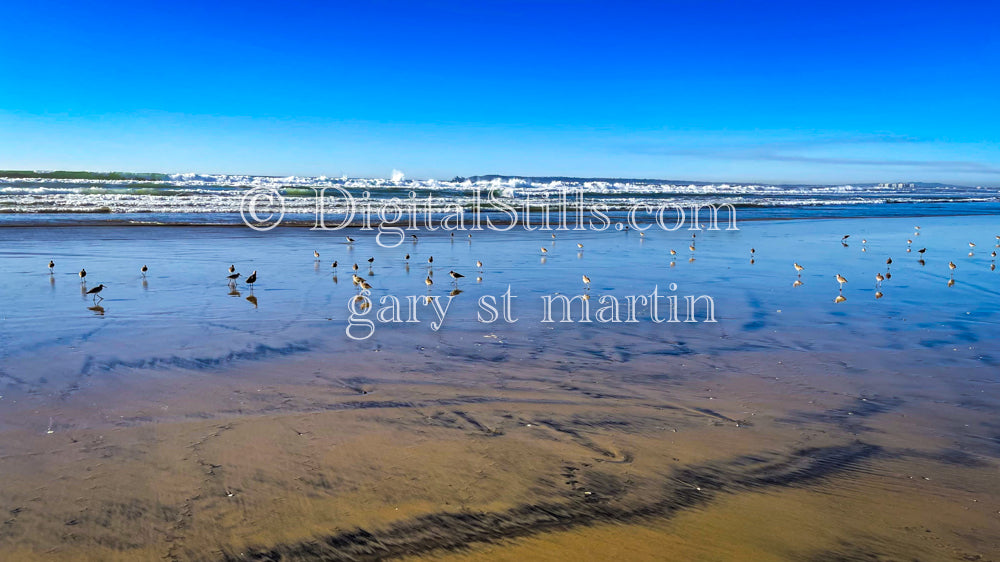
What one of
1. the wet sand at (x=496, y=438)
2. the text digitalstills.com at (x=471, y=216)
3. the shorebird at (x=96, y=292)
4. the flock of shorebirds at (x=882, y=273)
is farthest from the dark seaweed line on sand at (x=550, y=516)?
the text digitalstills.com at (x=471, y=216)

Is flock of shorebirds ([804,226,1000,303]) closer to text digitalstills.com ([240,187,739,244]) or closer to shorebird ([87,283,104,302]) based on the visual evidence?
text digitalstills.com ([240,187,739,244])

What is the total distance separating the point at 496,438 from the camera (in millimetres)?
5523

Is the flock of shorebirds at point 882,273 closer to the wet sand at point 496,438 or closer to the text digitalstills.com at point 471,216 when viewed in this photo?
the wet sand at point 496,438

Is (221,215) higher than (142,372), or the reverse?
(221,215)

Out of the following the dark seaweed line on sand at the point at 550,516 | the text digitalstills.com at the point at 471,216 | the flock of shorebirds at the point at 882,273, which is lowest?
the dark seaweed line on sand at the point at 550,516

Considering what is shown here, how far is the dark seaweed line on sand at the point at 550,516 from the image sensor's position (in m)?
3.99

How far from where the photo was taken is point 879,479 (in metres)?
4.89

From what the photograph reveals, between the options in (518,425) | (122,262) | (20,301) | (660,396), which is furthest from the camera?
(122,262)

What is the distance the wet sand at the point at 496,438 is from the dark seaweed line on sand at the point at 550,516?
2 cm

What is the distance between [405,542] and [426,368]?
3430 millimetres

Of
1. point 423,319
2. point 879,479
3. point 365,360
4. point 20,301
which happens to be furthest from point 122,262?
point 879,479

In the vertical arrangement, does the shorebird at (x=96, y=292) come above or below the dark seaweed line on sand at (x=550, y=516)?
above

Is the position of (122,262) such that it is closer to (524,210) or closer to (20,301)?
(20,301)

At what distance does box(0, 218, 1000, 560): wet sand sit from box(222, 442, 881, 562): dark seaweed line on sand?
2cm
